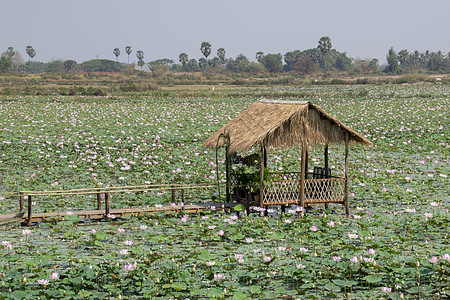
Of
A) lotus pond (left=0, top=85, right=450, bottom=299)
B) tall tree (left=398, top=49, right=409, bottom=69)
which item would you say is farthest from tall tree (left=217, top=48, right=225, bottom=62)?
lotus pond (left=0, top=85, right=450, bottom=299)

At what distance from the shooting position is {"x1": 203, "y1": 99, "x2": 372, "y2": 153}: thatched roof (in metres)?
11.4

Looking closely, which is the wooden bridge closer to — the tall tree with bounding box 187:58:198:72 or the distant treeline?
the distant treeline

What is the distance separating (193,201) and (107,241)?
3808mm

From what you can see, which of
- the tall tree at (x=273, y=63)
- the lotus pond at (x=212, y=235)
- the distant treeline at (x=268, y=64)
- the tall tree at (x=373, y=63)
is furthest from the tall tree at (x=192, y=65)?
the lotus pond at (x=212, y=235)

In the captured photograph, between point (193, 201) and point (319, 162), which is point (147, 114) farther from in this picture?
point (193, 201)

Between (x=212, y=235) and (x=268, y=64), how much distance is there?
119m

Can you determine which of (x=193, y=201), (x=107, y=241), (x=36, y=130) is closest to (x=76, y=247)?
(x=107, y=241)

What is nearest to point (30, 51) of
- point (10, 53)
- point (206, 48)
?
point (10, 53)

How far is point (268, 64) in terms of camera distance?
126938mm

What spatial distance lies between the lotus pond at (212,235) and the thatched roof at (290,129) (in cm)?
138

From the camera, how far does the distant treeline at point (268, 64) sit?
382 feet

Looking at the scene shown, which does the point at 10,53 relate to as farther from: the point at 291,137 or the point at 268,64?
the point at 291,137

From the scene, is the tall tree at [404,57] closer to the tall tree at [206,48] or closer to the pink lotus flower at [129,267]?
the tall tree at [206,48]

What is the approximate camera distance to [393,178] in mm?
15102
